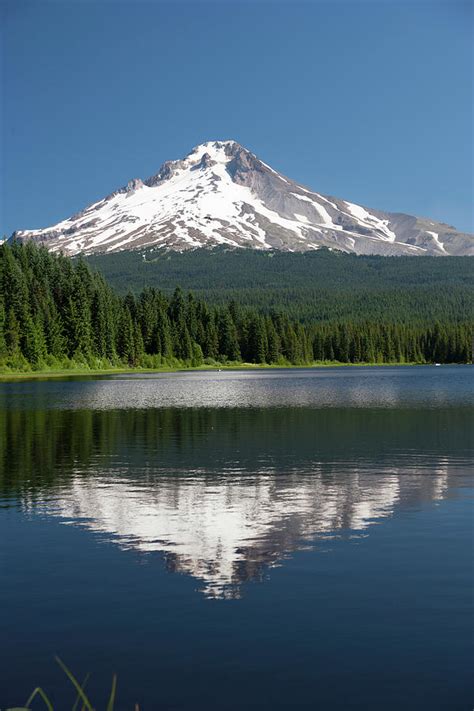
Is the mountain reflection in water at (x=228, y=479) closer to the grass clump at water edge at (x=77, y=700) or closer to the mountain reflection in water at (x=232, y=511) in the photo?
the mountain reflection in water at (x=232, y=511)

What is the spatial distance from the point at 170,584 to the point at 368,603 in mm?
4082

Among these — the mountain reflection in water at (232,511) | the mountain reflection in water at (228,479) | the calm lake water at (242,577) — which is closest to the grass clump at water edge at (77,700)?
the calm lake water at (242,577)

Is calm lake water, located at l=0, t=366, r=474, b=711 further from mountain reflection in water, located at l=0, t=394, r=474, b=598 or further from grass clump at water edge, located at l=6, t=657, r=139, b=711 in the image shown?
grass clump at water edge, located at l=6, t=657, r=139, b=711

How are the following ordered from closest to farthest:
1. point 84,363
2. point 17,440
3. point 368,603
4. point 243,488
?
point 368,603 → point 243,488 → point 17,440 → point 84,363

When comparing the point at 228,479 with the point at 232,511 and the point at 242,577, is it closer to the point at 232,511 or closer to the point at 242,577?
the point at 232,511

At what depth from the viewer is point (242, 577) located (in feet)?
55.0

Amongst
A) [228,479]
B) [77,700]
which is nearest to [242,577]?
[77,700]

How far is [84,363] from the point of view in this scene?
16325 centimetres

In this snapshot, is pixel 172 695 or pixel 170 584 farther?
pixel 170 584

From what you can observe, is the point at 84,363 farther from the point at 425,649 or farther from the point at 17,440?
the point at 425,649

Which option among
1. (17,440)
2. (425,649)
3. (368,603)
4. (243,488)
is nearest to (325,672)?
(425,649)

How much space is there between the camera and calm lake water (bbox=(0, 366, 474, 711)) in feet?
38.7

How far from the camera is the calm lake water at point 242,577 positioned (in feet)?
38.7

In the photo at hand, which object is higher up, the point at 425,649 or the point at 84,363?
the point at 84,363
